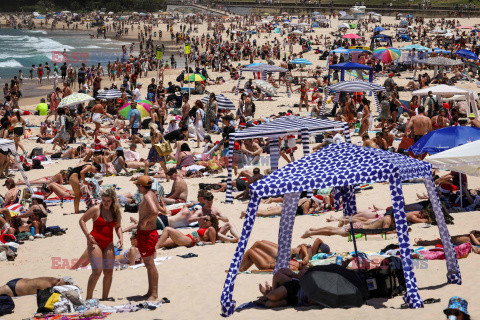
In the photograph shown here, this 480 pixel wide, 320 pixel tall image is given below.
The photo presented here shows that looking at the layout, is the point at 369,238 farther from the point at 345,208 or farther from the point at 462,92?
the point at 462,92

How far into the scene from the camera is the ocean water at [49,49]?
5153 centimetres

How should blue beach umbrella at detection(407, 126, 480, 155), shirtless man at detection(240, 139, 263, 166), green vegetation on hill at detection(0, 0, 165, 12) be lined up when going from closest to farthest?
blue beach umbrella at detection(407, 126, 480, 155) < shirtless man at detection(240, 139, 263, 166) < green vegetation on hill at detection(0, 0, 165, 12)

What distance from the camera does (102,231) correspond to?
746cm

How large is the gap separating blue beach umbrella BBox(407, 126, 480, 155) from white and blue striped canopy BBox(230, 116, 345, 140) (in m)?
1.99

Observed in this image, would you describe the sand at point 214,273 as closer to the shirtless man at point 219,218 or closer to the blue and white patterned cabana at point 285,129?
the shirtless man at point 219,218

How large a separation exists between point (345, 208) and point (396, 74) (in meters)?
25.3

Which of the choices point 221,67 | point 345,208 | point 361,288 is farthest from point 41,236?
point 221,67

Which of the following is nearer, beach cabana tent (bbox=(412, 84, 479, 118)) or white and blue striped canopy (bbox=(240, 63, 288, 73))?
beach cabana tent (bbox=(412, 84, 479, 118))

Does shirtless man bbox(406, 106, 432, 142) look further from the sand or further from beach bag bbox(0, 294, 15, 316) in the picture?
beach bag bbox(0, 294, 15, 316)

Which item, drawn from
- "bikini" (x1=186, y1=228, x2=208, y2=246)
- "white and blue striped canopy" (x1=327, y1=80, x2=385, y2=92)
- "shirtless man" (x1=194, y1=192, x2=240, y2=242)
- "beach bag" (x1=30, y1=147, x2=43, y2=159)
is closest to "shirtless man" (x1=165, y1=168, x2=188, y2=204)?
"shirtless man" (x1=194, y1=192, x2=240, y2=242)

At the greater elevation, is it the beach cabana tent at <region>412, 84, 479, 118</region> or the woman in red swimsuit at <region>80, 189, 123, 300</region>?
the beach cabana tent at <region>412, 84, 479, 118</region>

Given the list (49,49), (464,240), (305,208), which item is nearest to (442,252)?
(464,240)

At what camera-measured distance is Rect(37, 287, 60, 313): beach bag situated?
7.48 metres

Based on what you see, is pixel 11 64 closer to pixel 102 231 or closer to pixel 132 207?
pixel 132 207
